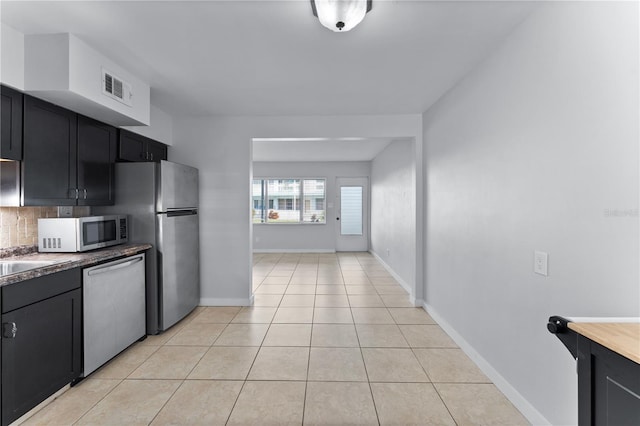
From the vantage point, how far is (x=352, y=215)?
8.16 meters

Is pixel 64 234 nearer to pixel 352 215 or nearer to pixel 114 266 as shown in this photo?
pixel 114 266

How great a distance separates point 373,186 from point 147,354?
20.2 ft

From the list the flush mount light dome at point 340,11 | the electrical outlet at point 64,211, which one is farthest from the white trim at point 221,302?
the flush mount light dome at point 340,11

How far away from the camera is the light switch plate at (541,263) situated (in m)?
1.67

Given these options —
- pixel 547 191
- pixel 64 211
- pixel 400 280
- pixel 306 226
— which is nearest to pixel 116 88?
pixel 64 211

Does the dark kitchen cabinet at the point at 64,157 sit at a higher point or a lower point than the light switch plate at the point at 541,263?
higher

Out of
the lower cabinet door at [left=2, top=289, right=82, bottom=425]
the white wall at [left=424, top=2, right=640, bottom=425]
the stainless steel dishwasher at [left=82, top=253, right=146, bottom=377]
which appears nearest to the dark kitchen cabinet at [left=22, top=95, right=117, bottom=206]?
the stainless steel dishwasher at [left=82, top=253, right=146, bottom=377]

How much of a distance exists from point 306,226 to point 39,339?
6.41 meters

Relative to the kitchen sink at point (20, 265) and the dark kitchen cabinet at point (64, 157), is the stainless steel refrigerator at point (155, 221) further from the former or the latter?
the kitchen sink at point (20, 265)

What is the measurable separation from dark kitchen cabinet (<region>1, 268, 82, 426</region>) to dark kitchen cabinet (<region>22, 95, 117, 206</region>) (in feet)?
2.38

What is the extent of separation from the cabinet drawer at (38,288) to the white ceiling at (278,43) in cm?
172

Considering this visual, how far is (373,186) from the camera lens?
299 inches

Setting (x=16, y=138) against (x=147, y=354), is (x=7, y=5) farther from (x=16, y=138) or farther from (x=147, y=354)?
(x=147, y=354)

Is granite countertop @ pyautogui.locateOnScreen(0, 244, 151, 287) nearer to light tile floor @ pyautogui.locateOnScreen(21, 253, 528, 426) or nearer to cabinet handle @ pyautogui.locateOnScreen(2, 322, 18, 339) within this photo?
cabinet handle @ pyautogui.locateOnScreen(2, 322, 18, 339)
